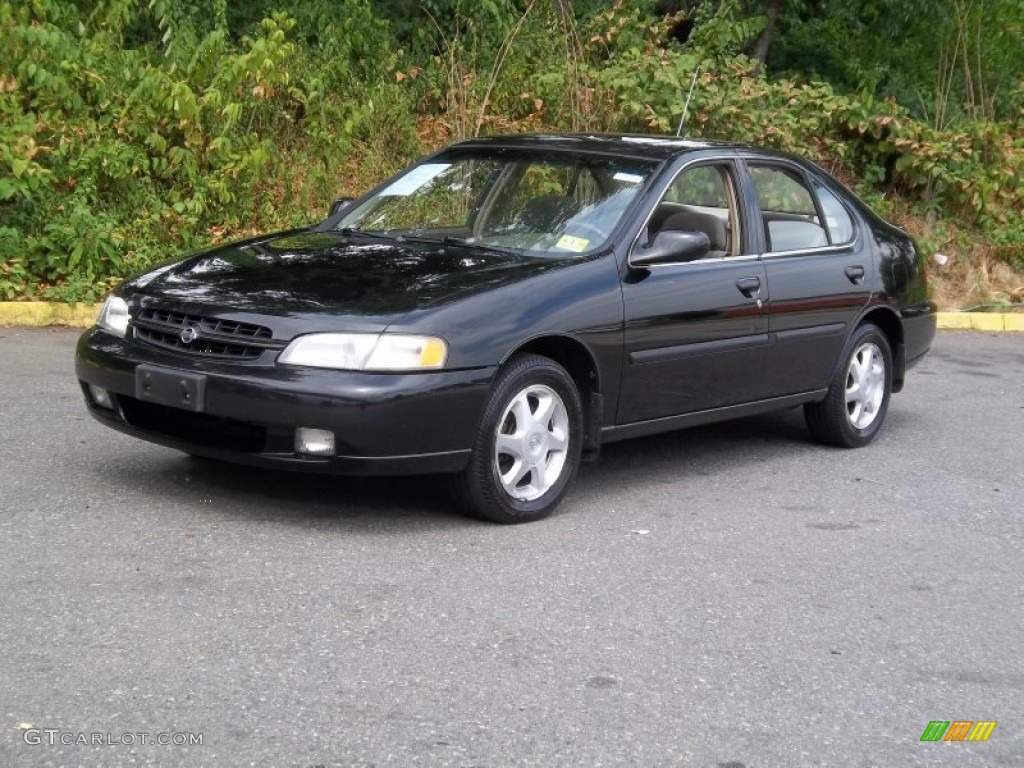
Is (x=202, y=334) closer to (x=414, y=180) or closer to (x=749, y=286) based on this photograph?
(x=414, y=180)

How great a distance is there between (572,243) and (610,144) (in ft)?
3.03

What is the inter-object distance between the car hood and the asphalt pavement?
83cm

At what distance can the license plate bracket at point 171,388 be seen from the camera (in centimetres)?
543

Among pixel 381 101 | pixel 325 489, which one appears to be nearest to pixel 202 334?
pixel 325 489

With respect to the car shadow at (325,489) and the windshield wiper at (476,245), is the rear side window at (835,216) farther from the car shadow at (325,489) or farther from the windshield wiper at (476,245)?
the windshield wiper at (476,245)

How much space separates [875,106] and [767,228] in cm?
856

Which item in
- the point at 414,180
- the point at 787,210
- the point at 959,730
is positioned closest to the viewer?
the point at 959,730

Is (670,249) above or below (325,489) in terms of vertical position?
above

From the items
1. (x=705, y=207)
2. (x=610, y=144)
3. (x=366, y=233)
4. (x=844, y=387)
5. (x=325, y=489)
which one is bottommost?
(x=325, y=489)

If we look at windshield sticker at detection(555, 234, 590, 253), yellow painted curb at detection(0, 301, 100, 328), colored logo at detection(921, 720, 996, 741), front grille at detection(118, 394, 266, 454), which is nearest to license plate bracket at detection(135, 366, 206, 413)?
front grille at detection(118, 394, 266, 454)

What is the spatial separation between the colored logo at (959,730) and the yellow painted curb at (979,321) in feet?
30.4

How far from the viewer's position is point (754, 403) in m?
7.07

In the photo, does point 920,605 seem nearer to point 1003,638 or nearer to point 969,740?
point 1003,638

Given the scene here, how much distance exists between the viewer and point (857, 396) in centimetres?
789
